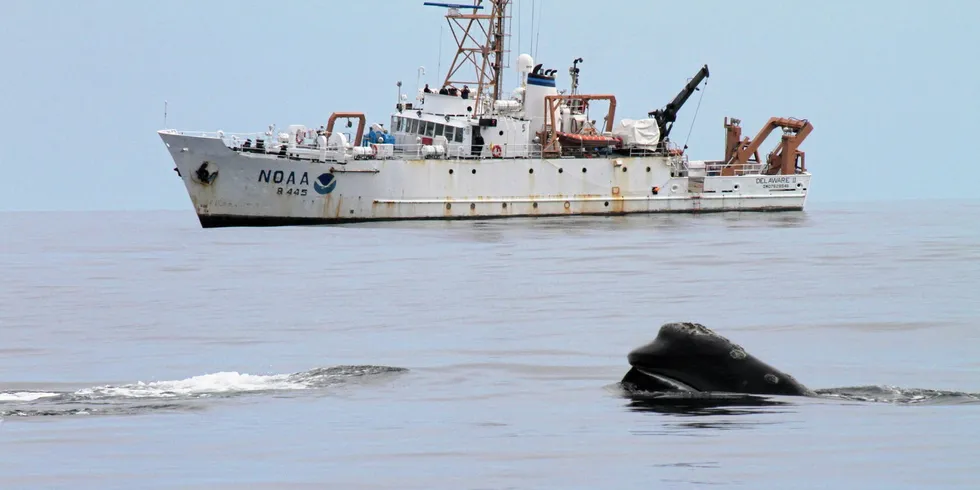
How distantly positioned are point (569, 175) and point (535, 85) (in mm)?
5072

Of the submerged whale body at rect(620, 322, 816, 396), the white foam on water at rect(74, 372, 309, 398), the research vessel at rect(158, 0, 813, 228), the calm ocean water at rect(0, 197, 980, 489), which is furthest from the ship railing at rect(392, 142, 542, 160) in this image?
the submerged whale body at rect(620, 322, 816, 396)

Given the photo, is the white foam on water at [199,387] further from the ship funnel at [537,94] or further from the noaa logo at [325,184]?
the ship funnel at [537,94]

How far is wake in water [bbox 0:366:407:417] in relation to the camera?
43.2 feet

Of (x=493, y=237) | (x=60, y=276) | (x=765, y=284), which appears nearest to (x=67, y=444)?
(x=765, y=284)

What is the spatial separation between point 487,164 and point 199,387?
157ft

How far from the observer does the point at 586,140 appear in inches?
2596

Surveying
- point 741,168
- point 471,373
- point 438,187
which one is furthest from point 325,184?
point 471,373

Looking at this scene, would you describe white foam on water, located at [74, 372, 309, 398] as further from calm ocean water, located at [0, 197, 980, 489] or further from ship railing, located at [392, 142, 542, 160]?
ship railing, located at [392, 142, 542, 160]

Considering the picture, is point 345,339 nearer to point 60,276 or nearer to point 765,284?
point 765,284

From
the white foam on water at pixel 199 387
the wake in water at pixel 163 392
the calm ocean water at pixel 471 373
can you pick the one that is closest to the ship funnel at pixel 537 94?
the calm ocean water at pixel 471 373

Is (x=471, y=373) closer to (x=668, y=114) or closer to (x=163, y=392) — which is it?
(x=163, y=392)

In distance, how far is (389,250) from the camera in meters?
42.3

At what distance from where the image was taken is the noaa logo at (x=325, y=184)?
58469mm

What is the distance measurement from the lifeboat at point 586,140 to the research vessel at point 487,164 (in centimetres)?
8
